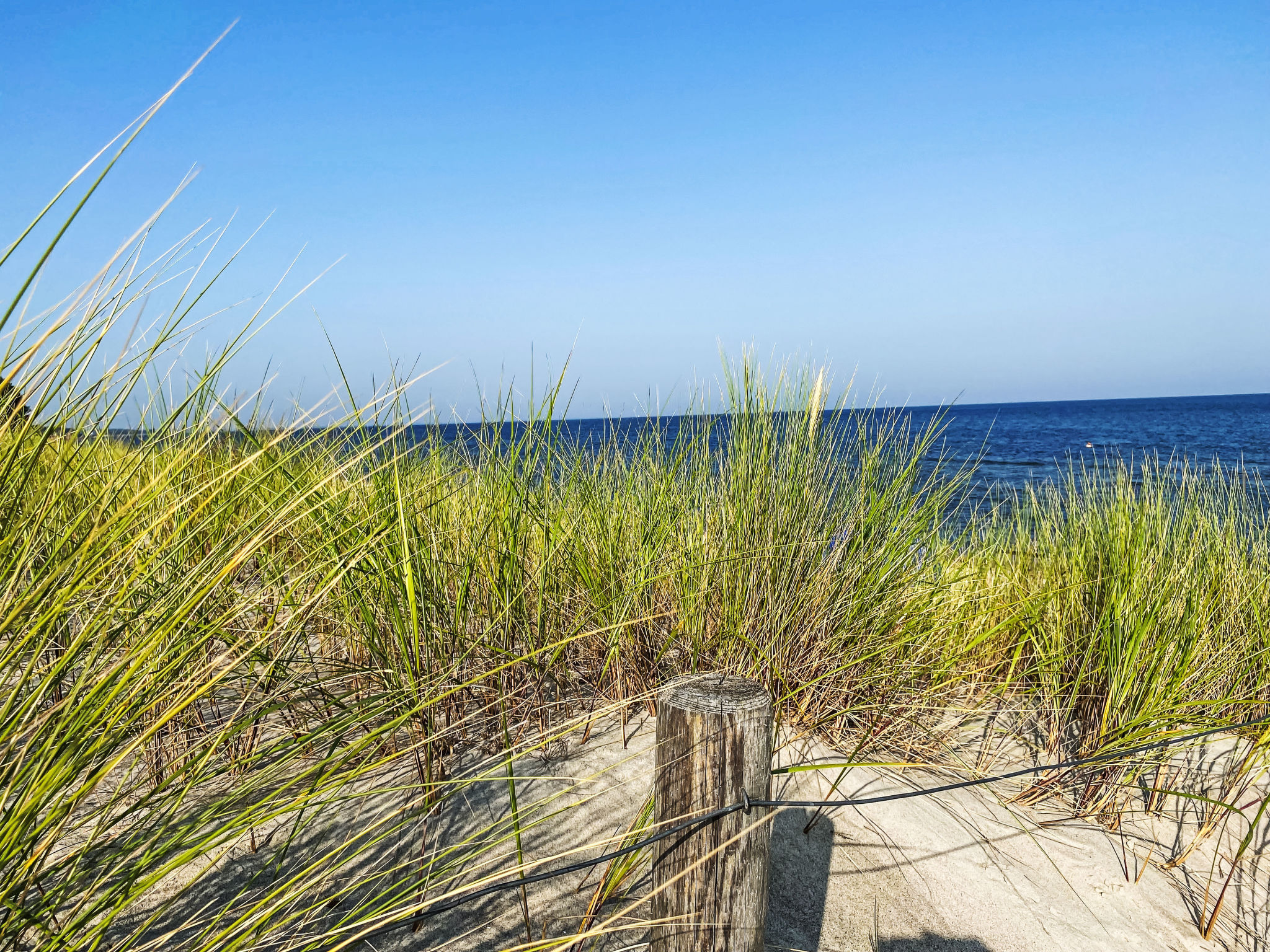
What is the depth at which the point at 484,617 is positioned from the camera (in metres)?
2.41

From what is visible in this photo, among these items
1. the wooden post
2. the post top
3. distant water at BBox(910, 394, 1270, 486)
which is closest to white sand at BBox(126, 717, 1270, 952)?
the wooden post

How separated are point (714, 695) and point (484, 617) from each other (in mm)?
1270

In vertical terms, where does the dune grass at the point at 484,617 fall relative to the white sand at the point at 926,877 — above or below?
above

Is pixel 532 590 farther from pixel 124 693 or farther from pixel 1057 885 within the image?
pixel 1057 885

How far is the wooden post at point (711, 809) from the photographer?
1.30 metres

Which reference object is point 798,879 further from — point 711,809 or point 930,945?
point 711,809

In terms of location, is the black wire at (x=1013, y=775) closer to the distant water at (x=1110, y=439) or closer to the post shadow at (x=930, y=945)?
the post shadow at (x=930, y=945)

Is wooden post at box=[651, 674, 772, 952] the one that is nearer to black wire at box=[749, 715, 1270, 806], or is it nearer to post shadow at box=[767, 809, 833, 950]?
black wire at box=[749, 715, 1270, 806]

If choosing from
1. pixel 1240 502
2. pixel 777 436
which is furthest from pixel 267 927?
pixel 1240 502

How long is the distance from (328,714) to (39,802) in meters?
1.05

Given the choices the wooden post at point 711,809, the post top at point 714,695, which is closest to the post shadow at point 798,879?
the wooden post at point 711,809

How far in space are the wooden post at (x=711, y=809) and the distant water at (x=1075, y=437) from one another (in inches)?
57.7

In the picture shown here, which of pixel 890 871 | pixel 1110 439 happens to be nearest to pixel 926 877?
pixel 890 871

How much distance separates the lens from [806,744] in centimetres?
237
